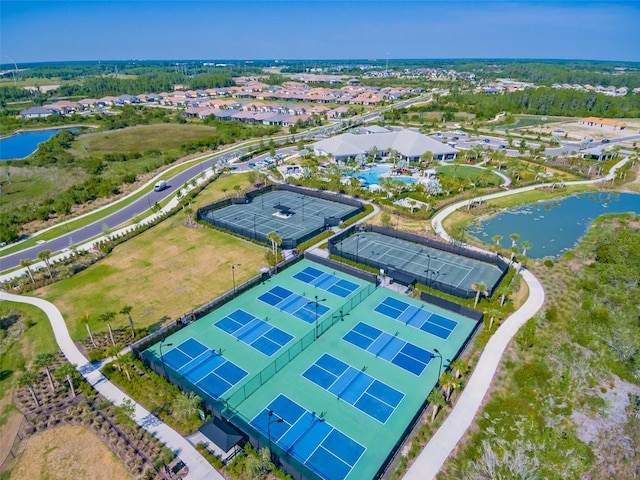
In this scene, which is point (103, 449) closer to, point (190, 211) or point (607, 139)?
point (190, 211)

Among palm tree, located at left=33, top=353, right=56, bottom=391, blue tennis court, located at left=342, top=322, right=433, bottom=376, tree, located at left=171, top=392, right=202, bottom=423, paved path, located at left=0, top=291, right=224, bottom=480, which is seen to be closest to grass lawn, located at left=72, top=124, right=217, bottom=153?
paved path, located at left=0, top=291, right=224, bottom=480

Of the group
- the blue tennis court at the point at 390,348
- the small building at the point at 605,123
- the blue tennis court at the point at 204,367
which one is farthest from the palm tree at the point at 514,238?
the small building at the point at 605,123

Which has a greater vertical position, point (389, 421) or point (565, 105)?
point (565, 105)

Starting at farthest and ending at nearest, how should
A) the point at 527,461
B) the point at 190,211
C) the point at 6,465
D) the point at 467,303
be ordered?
the point at 190,211 → the point at 467,303 → the point at 6,465 → the point at 527,461

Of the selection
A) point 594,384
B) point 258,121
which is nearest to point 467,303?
point 594,384

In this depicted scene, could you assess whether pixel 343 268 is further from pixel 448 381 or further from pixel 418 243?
pixel 448 381

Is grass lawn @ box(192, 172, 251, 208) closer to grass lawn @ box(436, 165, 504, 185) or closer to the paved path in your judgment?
the paved path

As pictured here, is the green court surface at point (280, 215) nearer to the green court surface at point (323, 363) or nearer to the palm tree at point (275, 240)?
the palm tree at point (275, 240)
